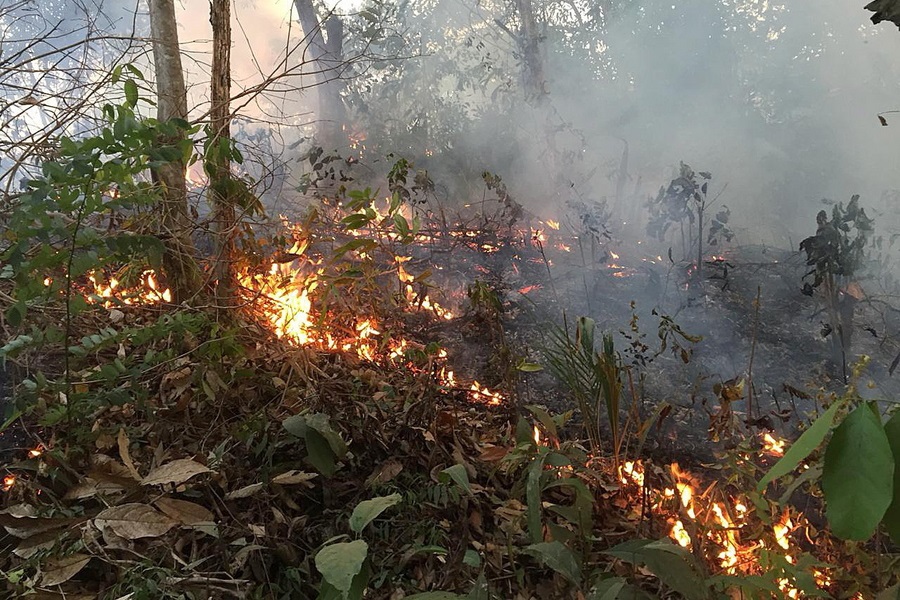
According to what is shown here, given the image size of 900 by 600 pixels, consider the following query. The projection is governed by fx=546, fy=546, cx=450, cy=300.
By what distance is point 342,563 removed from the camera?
3.45ft

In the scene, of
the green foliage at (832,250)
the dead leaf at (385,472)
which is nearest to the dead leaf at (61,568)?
the dead leaf at (385,472)

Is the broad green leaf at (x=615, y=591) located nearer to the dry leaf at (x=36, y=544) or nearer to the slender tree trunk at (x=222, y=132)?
the dry leaf at (x=36, y=544)

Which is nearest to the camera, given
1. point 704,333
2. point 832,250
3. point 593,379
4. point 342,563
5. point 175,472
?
point 342,563

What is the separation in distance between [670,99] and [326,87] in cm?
476

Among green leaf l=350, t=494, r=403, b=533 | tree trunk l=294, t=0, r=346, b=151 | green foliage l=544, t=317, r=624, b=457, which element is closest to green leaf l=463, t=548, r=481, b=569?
green leaf l=350, t=494, r=403, b=533

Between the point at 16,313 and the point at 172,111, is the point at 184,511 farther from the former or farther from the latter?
the point at 172,111

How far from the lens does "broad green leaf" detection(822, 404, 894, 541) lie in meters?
0.56

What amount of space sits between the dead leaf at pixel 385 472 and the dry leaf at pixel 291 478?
0.19 m

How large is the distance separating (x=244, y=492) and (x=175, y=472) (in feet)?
0.66

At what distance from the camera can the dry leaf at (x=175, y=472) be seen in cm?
153

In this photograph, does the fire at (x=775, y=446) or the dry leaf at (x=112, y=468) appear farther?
the fire at (x=775, y=446)

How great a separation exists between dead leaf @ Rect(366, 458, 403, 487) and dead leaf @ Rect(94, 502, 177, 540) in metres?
0.59

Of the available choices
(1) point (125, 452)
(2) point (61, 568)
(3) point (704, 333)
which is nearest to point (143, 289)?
(1) point (125, 452)

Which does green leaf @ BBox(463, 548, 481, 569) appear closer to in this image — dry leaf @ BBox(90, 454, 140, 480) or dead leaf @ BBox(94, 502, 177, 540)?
dead leaf @ BBox(94, 502, 177, 540)
